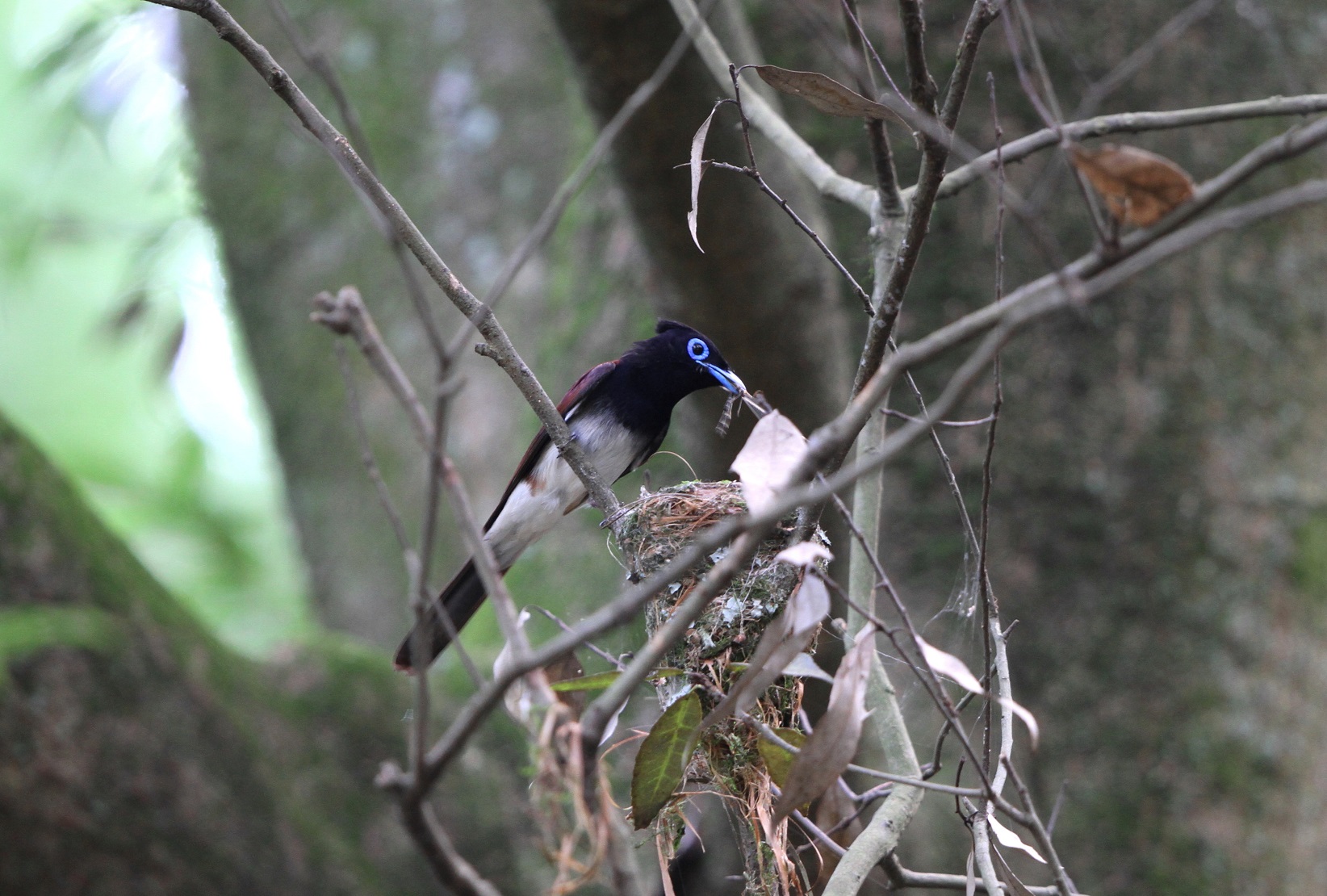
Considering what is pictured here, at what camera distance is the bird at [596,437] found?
4176mm

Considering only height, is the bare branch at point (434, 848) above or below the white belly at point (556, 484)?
above

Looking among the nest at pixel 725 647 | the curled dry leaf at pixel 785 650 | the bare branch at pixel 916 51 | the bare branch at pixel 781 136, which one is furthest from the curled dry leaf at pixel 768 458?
the bare branch at pixel 781 136

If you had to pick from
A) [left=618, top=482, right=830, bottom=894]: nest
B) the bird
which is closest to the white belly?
the bird

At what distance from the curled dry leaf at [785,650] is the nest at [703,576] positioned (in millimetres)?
290

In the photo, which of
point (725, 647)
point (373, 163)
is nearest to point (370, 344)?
point (373, 163)

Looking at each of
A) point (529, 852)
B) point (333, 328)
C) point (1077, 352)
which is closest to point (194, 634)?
point (529, 852)

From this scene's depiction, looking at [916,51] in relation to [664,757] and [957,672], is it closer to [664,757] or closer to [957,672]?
[957,672]

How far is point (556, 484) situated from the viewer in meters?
4.45

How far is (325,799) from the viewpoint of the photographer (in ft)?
14.3

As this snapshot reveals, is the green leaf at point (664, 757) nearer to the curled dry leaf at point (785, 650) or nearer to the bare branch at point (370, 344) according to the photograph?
the curled dry leaf at point (785, 650)

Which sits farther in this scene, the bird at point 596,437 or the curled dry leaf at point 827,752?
the bird at point 596,437

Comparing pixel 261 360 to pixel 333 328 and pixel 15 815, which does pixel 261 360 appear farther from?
pixel 333 328

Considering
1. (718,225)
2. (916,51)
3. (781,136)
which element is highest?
(916,51)

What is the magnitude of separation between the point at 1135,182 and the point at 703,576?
5.14 ft
